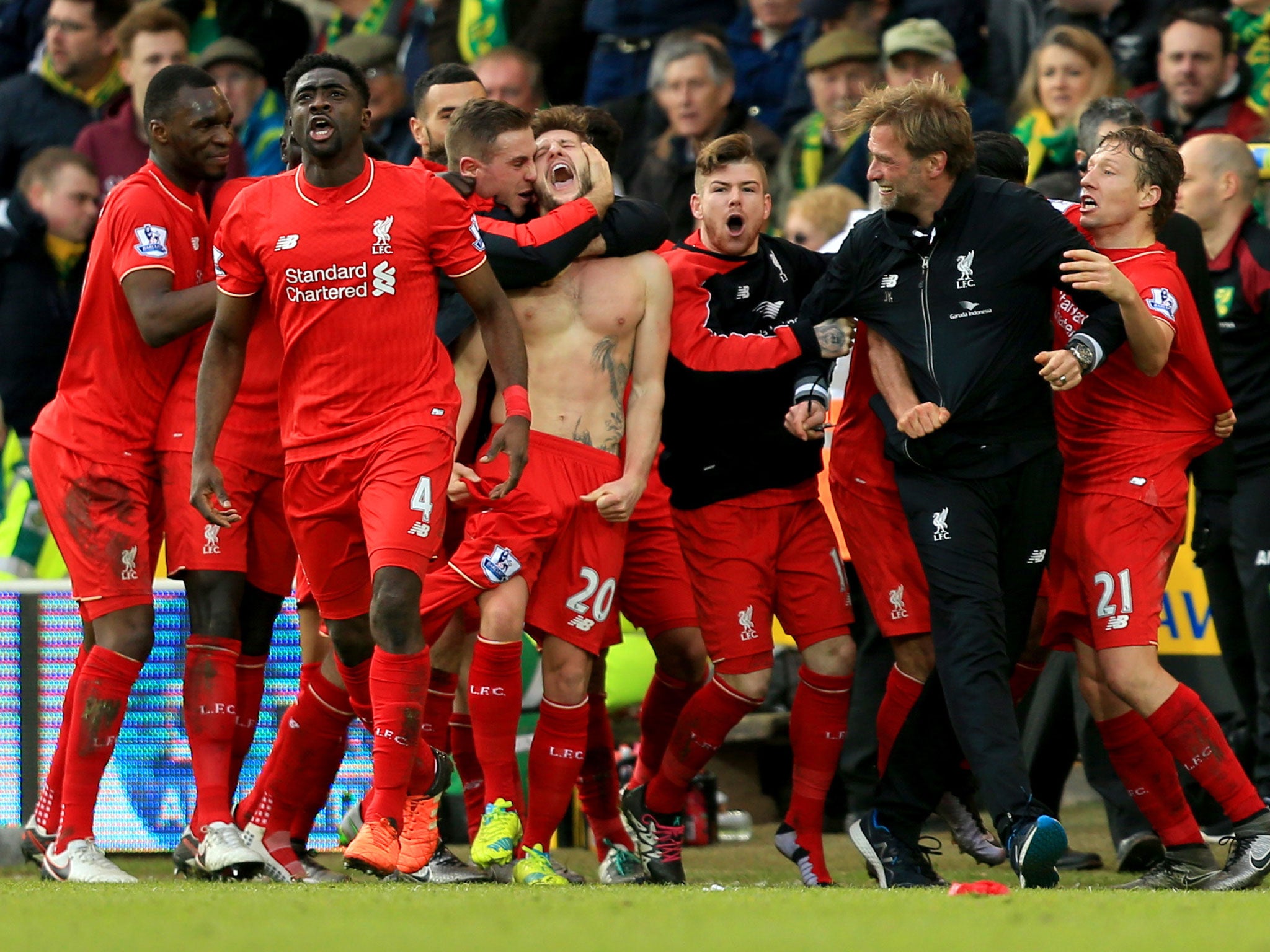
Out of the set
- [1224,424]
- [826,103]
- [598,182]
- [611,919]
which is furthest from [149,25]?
[611,919]

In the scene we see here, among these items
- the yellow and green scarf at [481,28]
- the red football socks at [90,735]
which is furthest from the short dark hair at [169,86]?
the yellow and green scarf at [481,28]

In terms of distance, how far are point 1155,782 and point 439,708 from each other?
239 centimetres

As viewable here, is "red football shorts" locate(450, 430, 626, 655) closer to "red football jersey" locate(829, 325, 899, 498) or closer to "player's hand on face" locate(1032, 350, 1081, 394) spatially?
"red football jersey" locate(829, 325, 899, 498)

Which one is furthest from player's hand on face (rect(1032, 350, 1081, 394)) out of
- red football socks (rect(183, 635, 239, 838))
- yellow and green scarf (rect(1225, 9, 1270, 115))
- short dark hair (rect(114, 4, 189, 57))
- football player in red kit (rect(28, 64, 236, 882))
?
short dark hair (rect(114, 4, 189, 57))

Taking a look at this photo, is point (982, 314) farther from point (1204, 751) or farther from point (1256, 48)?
point (1256, 48)

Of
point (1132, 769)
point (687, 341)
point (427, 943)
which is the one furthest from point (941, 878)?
point (427, 943)

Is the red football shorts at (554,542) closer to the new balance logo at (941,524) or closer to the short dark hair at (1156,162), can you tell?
the new balance logo at (941,524)

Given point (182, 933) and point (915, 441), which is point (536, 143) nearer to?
point (915, 441)

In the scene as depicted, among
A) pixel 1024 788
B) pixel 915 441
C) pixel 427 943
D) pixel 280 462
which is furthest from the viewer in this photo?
pixel 280 462

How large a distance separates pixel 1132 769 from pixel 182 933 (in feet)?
11.2

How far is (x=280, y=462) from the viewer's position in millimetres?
6875

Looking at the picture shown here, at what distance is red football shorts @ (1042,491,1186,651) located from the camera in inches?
251

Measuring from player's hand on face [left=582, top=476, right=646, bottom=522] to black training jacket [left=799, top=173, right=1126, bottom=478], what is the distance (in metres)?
0.87

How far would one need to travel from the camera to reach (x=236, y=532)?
6.77 metres
